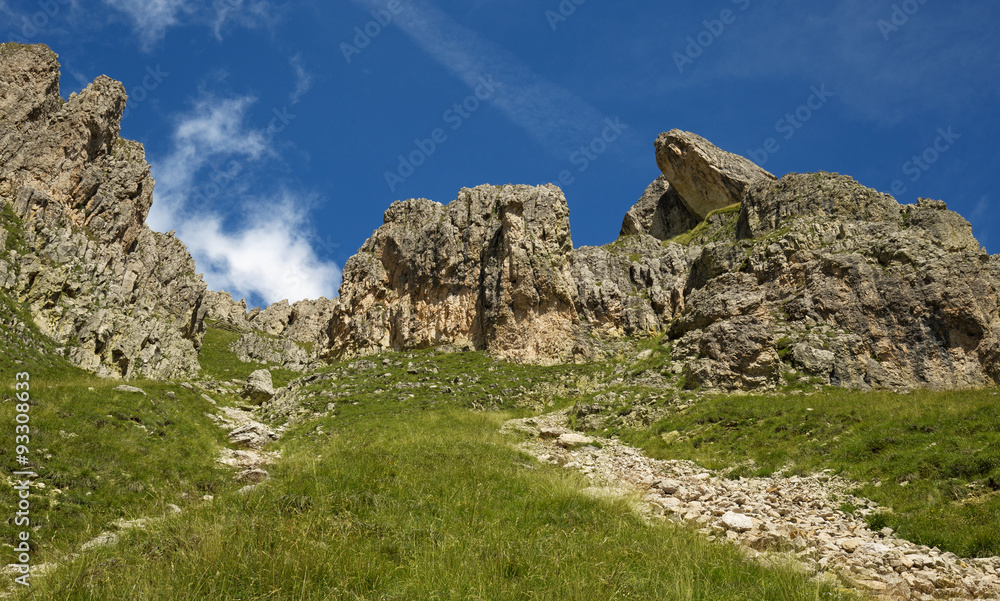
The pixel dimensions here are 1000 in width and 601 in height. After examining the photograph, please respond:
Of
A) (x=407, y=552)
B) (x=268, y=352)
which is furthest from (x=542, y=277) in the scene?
(x=268, y=352)

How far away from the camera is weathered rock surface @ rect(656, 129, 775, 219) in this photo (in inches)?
3189

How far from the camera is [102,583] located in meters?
5.05

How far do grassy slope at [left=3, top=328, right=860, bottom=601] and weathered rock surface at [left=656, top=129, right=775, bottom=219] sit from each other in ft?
259

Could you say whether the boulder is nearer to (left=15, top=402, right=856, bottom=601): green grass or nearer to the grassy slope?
the grassy slope

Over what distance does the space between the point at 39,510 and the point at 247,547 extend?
7.42 metres

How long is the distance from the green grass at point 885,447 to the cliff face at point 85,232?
1780 inches

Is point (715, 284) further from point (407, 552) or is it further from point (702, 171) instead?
point (702, 171)

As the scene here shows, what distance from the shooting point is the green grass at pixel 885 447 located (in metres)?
9.37

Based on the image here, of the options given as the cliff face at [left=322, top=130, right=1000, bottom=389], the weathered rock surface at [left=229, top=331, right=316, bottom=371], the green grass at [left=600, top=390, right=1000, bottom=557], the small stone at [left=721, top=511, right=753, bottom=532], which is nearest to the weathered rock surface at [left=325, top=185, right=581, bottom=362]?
the cliff face at [left=322, top=130, right=1000, bottom=389]

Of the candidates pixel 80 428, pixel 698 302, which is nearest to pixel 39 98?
pixel 80 428

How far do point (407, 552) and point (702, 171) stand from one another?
8851cm

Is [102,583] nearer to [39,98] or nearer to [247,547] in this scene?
[247,547]

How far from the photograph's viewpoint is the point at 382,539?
22.3ft

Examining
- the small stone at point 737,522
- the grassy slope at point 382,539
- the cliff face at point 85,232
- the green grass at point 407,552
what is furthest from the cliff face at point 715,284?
the green grass at point 407,552
